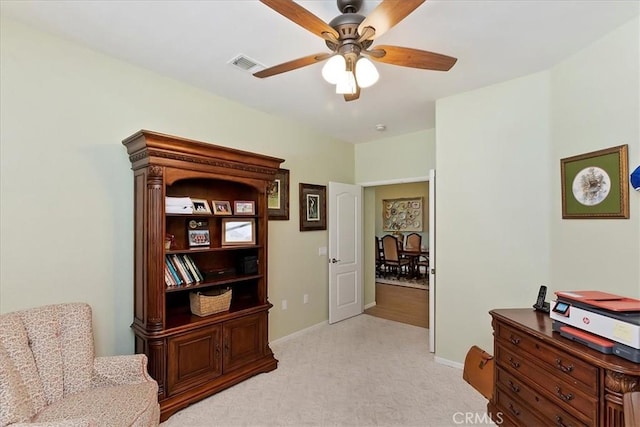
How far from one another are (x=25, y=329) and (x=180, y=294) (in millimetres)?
1175

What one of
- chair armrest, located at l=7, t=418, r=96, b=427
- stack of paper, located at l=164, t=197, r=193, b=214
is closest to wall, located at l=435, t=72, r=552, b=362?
stack of paper, located at l=164, t=197, r=193, b=214

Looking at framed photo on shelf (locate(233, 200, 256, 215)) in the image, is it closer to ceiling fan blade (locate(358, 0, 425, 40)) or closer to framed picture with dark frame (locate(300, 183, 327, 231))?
framed picture with dark frame (locate(300, 183, 327, 231))

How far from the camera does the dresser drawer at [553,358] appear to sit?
1476 mm

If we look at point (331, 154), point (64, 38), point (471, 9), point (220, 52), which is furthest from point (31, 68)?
point (331, 154)

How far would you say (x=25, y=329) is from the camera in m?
1.75

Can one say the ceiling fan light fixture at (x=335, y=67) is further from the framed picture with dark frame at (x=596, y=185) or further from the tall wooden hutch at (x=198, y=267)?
the framed picture with dark frame at (x=596, y=185)

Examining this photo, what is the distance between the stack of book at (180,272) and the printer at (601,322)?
2.64m

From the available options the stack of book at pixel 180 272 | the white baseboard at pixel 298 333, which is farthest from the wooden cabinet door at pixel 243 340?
the white baseboard at pixel 298 333

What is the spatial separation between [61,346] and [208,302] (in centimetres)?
100

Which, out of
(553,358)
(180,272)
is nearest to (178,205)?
(180,272)

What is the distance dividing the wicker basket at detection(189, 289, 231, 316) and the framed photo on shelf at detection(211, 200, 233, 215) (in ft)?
2.43

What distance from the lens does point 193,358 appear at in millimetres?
2490

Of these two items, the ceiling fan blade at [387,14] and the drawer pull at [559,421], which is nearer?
the ceiling fan blade at [387,14]

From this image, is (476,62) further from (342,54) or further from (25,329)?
(25,329)
